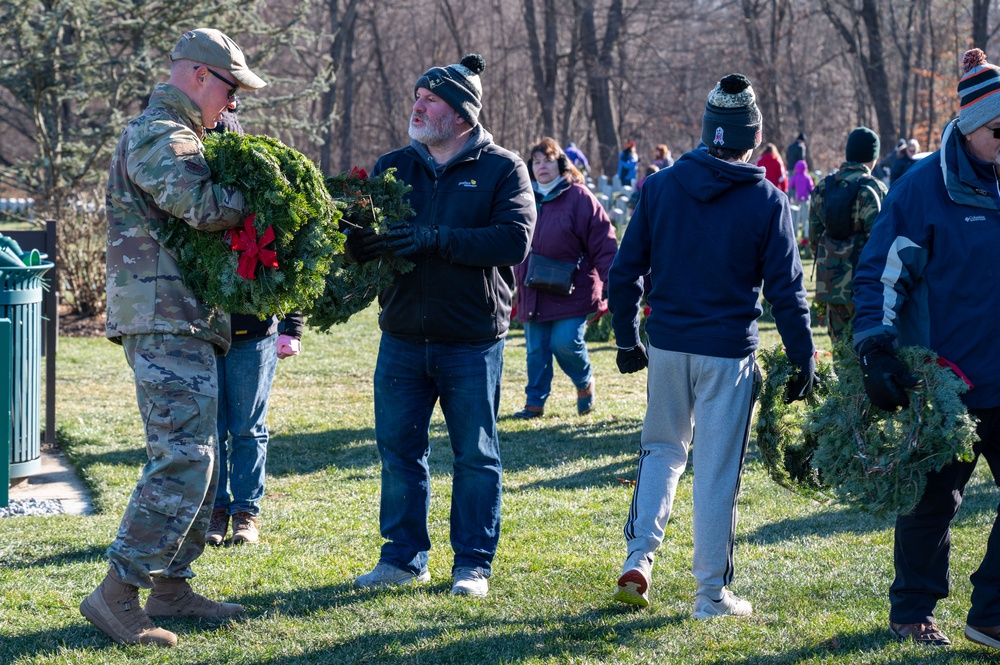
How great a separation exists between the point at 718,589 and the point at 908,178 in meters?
1.80

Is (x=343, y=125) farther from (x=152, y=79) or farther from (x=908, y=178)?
(x=908, y=178)

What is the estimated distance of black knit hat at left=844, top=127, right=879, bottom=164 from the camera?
7059 mm

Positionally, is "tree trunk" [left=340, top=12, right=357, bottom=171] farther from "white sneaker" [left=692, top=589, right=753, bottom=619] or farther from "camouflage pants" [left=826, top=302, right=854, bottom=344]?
"white sneaker" [left=692, top=589, right=753, bottom=619]

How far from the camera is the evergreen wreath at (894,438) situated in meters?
3.71

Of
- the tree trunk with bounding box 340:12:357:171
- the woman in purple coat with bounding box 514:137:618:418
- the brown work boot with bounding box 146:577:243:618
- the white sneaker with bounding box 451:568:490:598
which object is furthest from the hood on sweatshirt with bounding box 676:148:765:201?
the tree trunk with bounding box 340:12:357:171

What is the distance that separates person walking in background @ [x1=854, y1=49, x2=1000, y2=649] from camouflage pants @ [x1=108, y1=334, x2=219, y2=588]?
249 centimetres

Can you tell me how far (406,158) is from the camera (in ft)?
15.7

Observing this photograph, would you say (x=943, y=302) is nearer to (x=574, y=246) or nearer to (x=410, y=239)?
(x=410, y=239)

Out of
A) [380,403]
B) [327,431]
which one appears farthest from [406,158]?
[327,431]

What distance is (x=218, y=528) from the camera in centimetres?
547

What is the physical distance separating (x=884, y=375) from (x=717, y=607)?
4.06ft

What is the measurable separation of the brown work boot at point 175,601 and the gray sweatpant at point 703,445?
177cm

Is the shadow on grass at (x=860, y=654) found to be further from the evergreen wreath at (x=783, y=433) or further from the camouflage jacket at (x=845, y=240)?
the camouflage jacket at (x=845, y=240)

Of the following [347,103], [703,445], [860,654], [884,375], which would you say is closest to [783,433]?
[703,445]
